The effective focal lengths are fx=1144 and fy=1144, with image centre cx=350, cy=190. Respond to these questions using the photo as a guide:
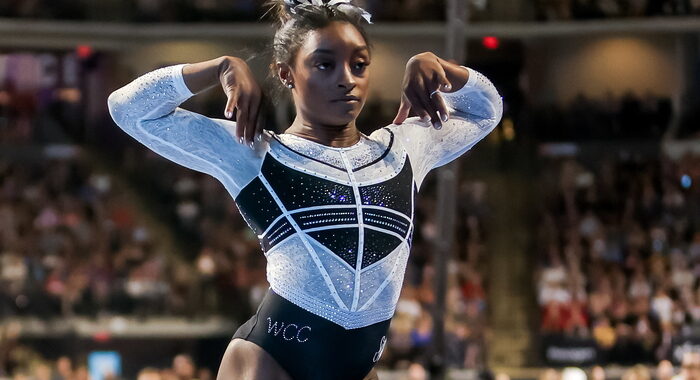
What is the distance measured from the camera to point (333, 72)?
2.96 m

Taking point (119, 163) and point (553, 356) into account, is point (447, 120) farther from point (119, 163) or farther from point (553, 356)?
point (119, 163)

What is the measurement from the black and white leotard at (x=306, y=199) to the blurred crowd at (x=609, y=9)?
39.6 feet

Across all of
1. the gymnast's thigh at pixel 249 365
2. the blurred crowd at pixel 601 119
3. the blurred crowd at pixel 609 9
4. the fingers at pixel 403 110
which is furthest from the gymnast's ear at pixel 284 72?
the blurred crowd at pixel 609 9

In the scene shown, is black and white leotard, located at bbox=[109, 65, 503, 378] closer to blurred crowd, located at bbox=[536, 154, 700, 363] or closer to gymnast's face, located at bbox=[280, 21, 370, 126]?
gymnast's face, located at bbox=[280, 21, 370, 126]

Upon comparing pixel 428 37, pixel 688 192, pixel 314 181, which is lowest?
pixel 688 192

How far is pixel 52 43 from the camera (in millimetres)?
15180

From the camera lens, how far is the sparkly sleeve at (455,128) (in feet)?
10.5

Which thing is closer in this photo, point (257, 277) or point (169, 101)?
point (169, 101)

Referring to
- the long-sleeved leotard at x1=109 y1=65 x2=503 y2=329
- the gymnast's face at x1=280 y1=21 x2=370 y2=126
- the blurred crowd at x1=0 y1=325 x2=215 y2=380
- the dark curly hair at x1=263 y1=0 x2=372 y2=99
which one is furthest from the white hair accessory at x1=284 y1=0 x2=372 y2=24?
the blurred crowd at x1=0 y1=325 x2=215 y2=380

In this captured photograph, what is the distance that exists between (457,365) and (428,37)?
5.68m

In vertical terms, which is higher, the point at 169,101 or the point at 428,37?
the point at 169,101

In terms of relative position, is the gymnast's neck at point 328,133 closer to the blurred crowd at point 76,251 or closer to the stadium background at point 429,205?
the stadium background at point 429,205

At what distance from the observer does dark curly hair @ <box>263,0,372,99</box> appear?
3.03 meters

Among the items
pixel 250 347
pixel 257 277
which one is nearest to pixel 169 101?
pixel 250 347
